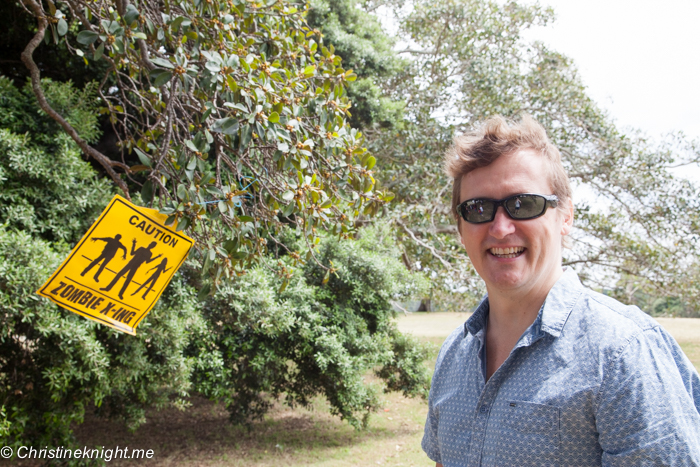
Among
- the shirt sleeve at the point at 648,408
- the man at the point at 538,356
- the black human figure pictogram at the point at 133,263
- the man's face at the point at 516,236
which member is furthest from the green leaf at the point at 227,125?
the shirt sleeve at the point at 648,408

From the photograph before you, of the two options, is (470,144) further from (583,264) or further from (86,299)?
(583,264)

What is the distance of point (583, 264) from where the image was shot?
854cm

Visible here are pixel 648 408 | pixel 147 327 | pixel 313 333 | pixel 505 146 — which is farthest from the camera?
pixel 313 333

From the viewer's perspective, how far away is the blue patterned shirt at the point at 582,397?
99 centimetres

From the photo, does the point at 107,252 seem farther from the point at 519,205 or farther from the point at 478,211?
the point at 519,205

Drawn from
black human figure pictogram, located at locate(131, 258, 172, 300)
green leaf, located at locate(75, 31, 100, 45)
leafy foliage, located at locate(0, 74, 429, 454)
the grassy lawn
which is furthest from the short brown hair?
the grassy lawn

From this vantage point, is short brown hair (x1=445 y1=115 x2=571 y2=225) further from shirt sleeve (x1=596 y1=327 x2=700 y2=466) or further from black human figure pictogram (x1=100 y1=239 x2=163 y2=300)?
black human figure pictogram (x1=100 y1=239 x2=163 y2=300)

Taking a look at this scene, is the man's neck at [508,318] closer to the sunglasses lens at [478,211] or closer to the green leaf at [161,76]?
the sunglasses lens at [478,211]

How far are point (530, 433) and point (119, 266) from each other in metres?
1.63

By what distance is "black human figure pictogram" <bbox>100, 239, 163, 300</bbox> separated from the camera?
1.97 metres

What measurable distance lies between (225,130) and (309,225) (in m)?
0.62

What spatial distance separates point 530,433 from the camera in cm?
114

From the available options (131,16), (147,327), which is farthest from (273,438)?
(131,16)

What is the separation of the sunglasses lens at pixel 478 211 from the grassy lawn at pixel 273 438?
429cm
